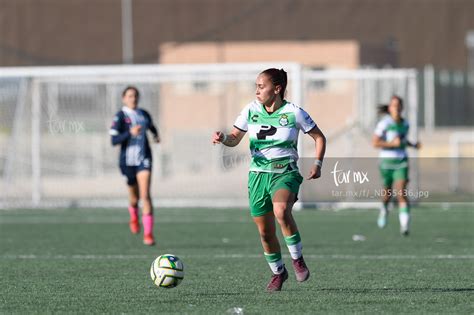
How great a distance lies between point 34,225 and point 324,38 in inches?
1092

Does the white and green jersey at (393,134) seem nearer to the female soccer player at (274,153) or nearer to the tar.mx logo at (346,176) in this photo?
the tar.mx logo at (346,176)

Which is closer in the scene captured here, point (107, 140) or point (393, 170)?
point (393, 170)

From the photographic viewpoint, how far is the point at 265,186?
10414mm

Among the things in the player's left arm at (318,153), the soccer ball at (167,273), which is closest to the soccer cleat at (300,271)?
the player's left arm at (318,153)

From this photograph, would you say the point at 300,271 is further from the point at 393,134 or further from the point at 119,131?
the point at 393,134

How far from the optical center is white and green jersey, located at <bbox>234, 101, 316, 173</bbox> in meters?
10.4

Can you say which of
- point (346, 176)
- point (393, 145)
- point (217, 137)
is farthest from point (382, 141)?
point (217, 137)

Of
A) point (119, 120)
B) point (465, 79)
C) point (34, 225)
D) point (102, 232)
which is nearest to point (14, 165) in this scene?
point (34, 225)

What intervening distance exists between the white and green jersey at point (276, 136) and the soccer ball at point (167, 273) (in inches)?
44.6

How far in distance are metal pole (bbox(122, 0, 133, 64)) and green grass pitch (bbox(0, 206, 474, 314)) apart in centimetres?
2531

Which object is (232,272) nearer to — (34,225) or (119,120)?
(119,120)

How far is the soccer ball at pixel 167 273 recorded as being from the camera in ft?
33.8

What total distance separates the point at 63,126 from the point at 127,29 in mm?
21923

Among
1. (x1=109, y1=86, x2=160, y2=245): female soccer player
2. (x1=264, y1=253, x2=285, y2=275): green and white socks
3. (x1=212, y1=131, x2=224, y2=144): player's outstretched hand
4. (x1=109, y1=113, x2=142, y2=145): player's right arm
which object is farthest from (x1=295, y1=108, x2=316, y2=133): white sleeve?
(x1=109, y1=113, x2=142, y2=145): player's right arm
